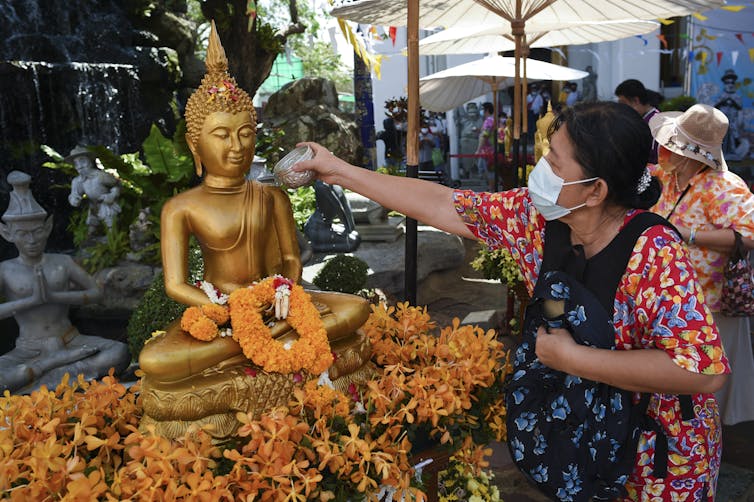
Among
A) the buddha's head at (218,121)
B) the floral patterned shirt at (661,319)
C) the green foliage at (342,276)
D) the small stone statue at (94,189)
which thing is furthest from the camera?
the small stone statue at (94,189)

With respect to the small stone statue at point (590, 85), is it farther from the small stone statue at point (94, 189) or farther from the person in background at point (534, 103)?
the small stone statue at point (94, 189)

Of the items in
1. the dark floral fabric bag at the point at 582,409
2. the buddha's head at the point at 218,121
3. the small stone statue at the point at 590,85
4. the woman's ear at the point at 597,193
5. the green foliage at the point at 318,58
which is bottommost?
the dark floral fabric bag at the point at 582,409

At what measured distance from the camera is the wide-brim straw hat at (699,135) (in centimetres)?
289

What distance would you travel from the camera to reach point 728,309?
3092 mm

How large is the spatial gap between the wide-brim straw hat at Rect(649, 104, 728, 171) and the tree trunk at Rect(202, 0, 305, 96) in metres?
9.12

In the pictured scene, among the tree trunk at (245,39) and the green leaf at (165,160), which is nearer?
the green leaf at (165,160)

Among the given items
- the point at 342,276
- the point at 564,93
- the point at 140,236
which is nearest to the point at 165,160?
the point at 140,236

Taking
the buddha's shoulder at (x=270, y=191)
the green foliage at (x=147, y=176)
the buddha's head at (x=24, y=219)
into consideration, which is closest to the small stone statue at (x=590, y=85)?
the green foliage at (x=147, y=176)

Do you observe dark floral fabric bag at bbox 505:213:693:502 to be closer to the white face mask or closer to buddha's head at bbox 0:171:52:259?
the white face mask

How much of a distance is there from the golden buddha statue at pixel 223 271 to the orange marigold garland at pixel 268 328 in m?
0.05

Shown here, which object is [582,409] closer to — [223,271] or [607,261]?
[607,261]

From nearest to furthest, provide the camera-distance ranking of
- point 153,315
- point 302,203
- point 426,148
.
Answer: point 153,315, point 302,203, point 426,148

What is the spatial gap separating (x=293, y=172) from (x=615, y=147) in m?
1.02

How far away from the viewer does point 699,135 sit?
295cm
